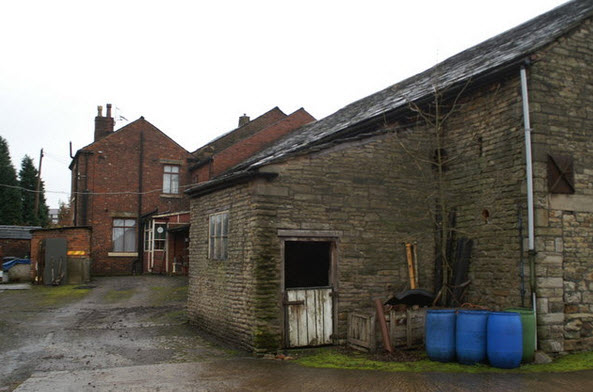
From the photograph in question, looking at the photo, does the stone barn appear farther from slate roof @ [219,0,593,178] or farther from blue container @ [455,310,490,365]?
blue container @ [455,310,490,365]

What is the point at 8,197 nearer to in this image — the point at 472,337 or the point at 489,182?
the point at 489,182

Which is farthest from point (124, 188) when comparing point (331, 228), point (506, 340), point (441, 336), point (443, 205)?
point (506, 340)

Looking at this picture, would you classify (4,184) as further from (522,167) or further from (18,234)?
(522,167)

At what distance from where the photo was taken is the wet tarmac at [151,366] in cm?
730

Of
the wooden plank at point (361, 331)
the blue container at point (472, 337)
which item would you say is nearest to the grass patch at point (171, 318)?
the wooden plank at point (361, 331)

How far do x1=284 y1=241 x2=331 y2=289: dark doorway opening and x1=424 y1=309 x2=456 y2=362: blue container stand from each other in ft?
19.1

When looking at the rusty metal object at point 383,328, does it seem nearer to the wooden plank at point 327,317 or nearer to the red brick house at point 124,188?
the wooden plank at point 327,317

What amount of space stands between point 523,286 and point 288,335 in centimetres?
441

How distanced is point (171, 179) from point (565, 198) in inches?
887

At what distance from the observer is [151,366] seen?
8.71 metres

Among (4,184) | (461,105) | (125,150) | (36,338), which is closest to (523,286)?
(461,105)

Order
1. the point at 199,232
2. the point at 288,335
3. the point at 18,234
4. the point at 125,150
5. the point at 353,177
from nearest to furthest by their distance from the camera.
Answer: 1. the point at 288,335
2. the point at 353,177
3. the point at 199,232
4. the point at 125,150
5. the point at 18,234

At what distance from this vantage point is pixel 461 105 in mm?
10812

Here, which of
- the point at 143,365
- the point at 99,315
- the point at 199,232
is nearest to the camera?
the point at 143,365
